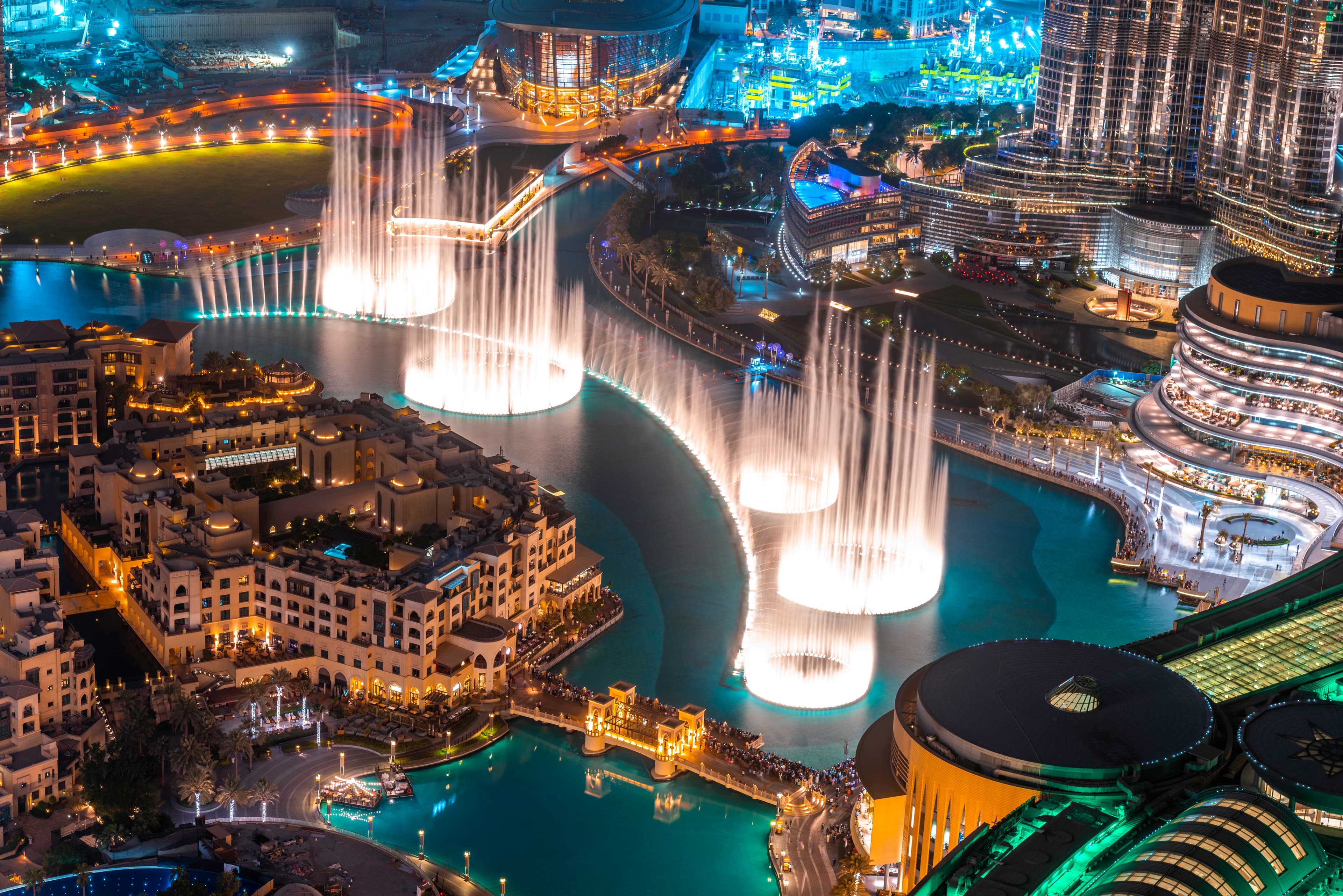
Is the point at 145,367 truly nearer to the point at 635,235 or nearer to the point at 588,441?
the point at 588,441

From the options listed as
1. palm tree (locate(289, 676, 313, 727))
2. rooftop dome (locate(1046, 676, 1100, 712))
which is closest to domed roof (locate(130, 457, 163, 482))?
palm tree (locate(289, 676, 313, 727))

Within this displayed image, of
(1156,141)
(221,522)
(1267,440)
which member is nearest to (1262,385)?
(1267,440)

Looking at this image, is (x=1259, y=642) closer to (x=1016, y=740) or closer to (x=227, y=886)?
(x=1016, y=740)

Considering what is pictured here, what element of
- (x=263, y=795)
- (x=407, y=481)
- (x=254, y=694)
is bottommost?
(x=263, y=795)

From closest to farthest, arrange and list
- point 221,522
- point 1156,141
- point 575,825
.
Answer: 1. point 575,825
2. point 221,522
3. point 1156,141

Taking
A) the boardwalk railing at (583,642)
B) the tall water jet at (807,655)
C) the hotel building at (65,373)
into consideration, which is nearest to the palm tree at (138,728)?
the boardwalk railing at (583,642)

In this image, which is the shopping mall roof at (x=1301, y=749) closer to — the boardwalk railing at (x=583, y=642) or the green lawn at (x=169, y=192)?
the boardwalk railing at (x=583, y=642)
